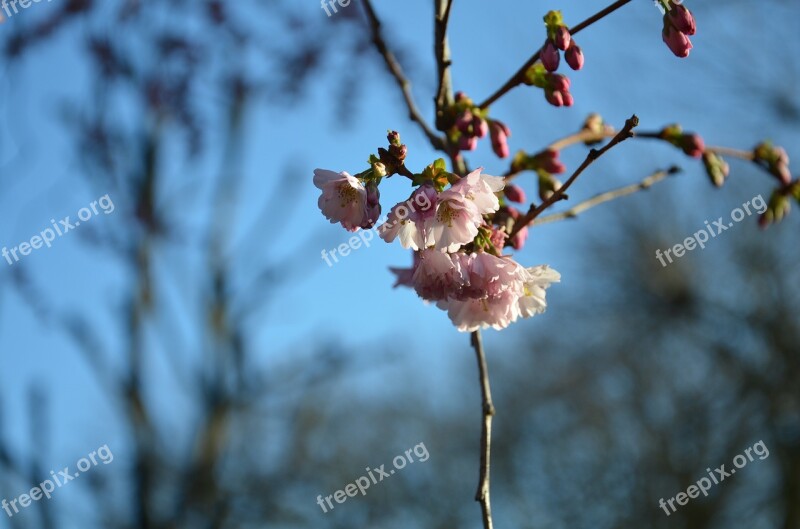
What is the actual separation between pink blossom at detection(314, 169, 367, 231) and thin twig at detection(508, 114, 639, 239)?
0.28 meters

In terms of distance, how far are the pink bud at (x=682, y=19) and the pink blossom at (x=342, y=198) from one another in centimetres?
64

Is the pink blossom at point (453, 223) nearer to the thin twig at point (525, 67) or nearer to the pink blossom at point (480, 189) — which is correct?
the pink blossom at point (480, 189)

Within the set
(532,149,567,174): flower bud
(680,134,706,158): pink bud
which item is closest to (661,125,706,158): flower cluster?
(680,134,706,158): pink bud

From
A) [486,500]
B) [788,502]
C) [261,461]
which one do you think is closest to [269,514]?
[261,461]

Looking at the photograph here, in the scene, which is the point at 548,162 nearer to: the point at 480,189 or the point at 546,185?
the point at 546,185

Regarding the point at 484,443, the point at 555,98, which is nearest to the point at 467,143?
the point at 555,98

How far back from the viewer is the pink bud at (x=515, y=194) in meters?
1.53

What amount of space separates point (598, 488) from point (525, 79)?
12.5 m

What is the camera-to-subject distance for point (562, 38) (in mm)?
→ 1360

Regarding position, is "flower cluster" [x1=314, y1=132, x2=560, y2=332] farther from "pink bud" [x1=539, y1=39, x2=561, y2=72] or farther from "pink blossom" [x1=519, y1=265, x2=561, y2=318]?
"pink bud" [x1=539, y1=39, x2=561, y2=72]

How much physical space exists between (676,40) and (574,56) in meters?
0.18

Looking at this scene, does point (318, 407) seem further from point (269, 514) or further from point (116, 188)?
point (116, 188)

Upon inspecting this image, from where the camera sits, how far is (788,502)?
10.5 metres

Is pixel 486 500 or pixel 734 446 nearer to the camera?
pixel 486 500
